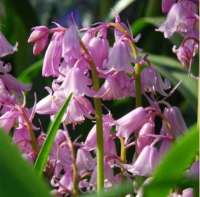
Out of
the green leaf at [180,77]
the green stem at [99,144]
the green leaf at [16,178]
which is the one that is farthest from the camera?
the green leaf at [180,77]

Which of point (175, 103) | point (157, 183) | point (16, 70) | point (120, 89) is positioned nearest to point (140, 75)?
point (120, 89)

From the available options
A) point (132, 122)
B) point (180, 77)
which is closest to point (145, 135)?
point (132, 122)

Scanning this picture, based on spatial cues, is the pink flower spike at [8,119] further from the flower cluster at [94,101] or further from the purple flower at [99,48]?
the purple flower at [99,48]

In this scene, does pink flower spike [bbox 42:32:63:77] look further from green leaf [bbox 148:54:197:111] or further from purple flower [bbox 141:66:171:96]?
green leaf [bbox 148:54:197:111]

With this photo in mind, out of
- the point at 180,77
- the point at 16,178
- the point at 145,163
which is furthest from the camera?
the point at 180,77

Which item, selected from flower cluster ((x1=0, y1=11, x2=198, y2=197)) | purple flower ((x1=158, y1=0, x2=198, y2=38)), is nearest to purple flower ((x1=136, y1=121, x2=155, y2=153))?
flower cluster ((x1=0, y1=11, x2=198, y2=197))

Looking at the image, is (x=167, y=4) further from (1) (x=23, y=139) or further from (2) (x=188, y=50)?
(1) (x=23, y=139)

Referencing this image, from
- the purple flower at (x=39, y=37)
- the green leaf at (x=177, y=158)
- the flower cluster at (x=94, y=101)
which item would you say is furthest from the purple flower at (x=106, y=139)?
the green leaf at (x=177, y=158)

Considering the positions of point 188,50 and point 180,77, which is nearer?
point 188,50
